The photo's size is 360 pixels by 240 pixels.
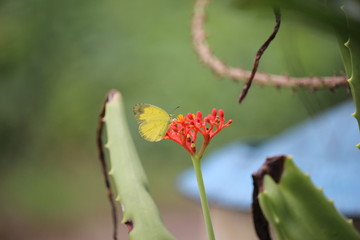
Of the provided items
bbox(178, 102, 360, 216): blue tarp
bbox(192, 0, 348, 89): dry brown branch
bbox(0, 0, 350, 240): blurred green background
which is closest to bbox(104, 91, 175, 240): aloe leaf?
bbox(192, 0, 348, 89): dry brown branch

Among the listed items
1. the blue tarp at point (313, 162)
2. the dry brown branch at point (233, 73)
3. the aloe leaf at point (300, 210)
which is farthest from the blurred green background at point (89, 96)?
the aloe leaf at point (300, 210)

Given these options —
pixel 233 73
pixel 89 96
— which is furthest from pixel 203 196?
pixel 89 96

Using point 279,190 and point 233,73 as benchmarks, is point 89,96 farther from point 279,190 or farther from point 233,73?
point 279,190

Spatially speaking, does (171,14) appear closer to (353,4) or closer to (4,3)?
(4,3)

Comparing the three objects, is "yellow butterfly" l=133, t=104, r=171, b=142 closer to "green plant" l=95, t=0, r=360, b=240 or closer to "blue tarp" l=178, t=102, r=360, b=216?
"green plant" l=95, t=0, r=360, b=240

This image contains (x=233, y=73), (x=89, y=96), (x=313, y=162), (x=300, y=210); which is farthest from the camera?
(x=89, y=96)
